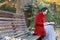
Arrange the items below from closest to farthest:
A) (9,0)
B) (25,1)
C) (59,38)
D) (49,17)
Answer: (59,38)
(25,1)
(49,17)
(9,0)

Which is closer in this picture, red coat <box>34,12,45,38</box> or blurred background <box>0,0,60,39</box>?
red coat <box>34,12,45,38</box>

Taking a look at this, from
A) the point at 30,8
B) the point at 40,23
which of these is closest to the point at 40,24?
the point at 40,23

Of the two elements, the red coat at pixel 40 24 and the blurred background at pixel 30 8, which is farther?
the blurred background at pixel 30 8

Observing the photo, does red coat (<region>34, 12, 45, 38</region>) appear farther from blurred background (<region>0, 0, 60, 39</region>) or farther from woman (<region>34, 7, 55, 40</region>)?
blurred background (<region>0, 0, 60, 39</region>)

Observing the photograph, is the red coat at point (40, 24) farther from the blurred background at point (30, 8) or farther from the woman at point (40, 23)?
the blurred background at point (30, 8)

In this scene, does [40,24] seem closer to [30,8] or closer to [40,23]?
[40,23]

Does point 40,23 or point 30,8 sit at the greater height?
point 30,8

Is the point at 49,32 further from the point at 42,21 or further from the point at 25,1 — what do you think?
the point at 25,1

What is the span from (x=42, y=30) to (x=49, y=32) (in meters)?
0.30

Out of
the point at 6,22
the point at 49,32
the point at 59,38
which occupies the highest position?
the point at 6,22

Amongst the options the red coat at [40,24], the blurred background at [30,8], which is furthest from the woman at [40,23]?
the blurred background at [30,8]

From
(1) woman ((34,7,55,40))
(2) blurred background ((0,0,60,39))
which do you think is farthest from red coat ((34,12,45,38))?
(2) blurred background ((0,0,60,39))

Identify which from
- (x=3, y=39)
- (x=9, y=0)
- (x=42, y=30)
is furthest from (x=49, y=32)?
(x=9, y=0)

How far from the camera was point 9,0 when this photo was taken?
16859mm
